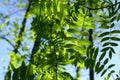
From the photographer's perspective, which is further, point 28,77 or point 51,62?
point 51,62

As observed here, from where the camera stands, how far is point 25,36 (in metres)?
18.0

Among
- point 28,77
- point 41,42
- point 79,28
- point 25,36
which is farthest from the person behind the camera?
point 25,36

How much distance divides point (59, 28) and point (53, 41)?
11 centimetres

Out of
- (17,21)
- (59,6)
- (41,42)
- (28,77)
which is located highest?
(17,21)

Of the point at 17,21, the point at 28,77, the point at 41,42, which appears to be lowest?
the point at 28,77

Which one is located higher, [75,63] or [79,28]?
[79,28]

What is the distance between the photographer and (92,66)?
2.13 meters

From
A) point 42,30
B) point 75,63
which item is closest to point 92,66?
point 75,63

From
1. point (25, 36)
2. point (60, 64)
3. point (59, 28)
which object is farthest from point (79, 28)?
point (25, 36)

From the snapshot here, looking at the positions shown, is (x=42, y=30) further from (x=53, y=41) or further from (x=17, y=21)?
(x=17, y=21)

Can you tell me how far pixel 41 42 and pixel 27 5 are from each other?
55.4 ft

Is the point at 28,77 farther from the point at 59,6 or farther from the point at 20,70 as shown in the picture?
the point at 59,6

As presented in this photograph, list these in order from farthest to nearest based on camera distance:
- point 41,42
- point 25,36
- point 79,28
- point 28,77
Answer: point 25,36 < point 79,28 < point 41,42 < point 28,77

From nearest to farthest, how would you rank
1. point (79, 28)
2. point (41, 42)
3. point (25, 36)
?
point (41, 42) < point (79, 28) < point (25, 36)
